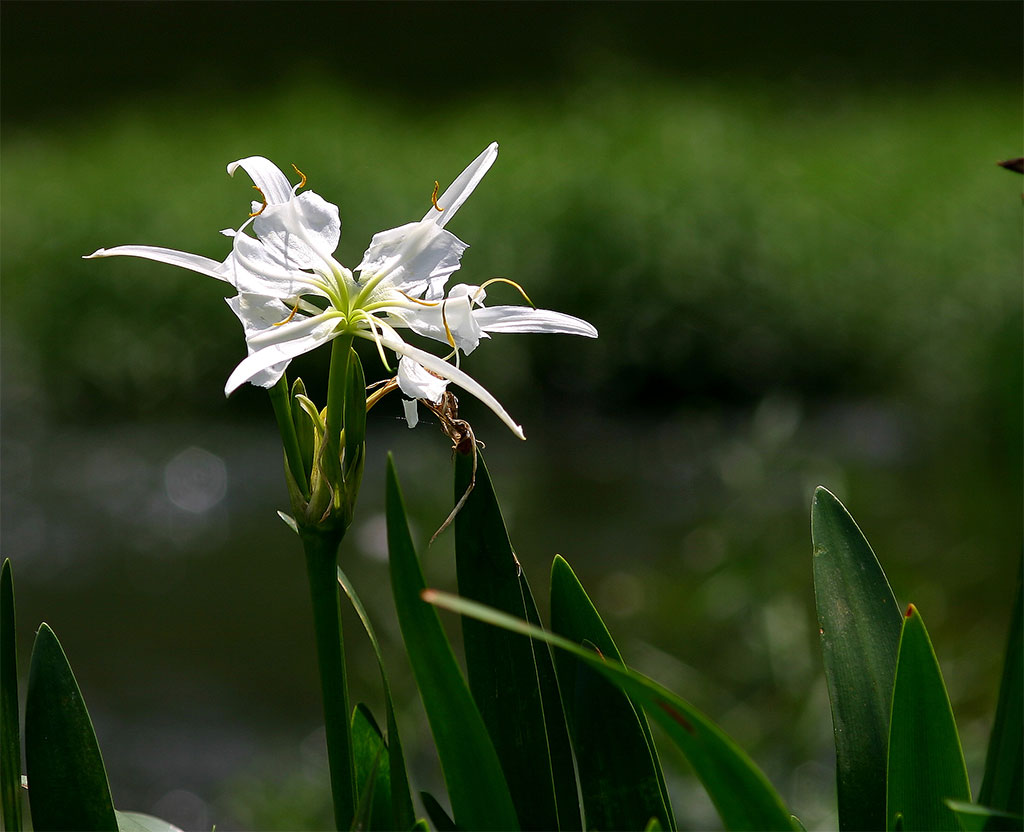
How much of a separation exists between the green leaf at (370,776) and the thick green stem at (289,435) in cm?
7

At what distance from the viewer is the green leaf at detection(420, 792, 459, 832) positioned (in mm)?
281

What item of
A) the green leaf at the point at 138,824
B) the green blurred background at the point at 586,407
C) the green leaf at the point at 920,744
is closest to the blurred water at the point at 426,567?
the green blurred background at the point at 586,407

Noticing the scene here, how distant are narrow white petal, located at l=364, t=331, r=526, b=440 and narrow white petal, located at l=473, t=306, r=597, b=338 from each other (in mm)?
22

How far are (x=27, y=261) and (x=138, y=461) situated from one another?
878 millimetres

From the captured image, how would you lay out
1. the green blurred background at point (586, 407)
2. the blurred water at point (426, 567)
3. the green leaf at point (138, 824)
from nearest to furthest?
the green leaf at point (138, 824) → the blurred water at point (426, 567) → the green blurred background at point (586, 407)

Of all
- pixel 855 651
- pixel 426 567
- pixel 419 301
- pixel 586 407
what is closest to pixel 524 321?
pixel 419 301

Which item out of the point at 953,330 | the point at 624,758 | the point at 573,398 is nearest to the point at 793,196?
the point at 953,330

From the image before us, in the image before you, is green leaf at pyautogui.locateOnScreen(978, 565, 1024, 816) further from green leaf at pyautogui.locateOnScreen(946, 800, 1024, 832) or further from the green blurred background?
the green blurred background

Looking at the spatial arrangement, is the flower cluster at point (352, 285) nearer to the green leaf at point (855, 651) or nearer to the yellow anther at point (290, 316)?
the yellow anther at point (290, 316)

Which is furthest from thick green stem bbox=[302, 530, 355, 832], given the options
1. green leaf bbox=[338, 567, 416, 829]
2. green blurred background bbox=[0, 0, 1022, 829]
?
green blurred background bbox=[0, 0, 1022, 829]

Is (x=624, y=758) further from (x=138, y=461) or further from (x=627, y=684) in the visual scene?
(x=138, y=461)

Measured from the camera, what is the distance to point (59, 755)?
27 centimetres

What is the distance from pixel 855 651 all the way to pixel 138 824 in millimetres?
227

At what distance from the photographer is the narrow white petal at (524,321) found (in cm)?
28
